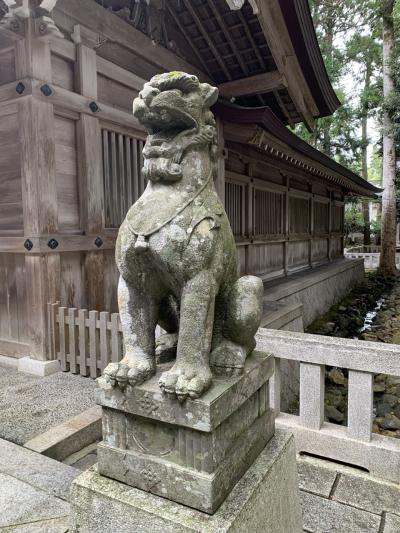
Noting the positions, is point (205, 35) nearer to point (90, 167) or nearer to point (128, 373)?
point (90, 167)

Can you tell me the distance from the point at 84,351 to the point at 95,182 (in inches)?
80.0

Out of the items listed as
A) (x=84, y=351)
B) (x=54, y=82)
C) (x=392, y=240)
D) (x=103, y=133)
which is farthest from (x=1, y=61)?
(x=392, y=240)

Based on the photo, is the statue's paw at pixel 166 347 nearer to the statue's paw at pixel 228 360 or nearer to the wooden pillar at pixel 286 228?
the statue's paw at pixel 228 360

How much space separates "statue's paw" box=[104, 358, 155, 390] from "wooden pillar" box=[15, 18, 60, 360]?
2812 millimetres

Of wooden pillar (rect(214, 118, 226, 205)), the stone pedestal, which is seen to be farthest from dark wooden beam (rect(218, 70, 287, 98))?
the stone pedestal

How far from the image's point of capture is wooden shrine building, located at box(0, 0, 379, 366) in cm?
386

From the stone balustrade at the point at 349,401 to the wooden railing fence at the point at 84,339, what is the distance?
1.72m

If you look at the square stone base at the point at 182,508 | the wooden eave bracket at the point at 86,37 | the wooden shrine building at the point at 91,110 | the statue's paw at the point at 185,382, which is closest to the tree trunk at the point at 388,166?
the wooden shrine building at the point at 91,110

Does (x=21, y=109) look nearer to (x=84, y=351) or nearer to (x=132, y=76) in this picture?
(x=132, y=76)

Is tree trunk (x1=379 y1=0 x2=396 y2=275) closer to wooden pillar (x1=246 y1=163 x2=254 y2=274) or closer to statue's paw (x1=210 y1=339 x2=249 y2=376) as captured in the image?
wooden pillar (x1=246 y1=163 x2=254 y2=274)

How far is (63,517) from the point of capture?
190cm

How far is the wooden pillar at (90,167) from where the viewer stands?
425cm

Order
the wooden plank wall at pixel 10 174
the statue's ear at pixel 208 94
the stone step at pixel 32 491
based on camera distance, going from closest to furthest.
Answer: the statue's ear at pixel 208 94 → the stone step at pixel 32 491 → the wooden plank wall at pixel 10 174

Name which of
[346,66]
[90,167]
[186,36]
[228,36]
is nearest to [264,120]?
[228,36]
